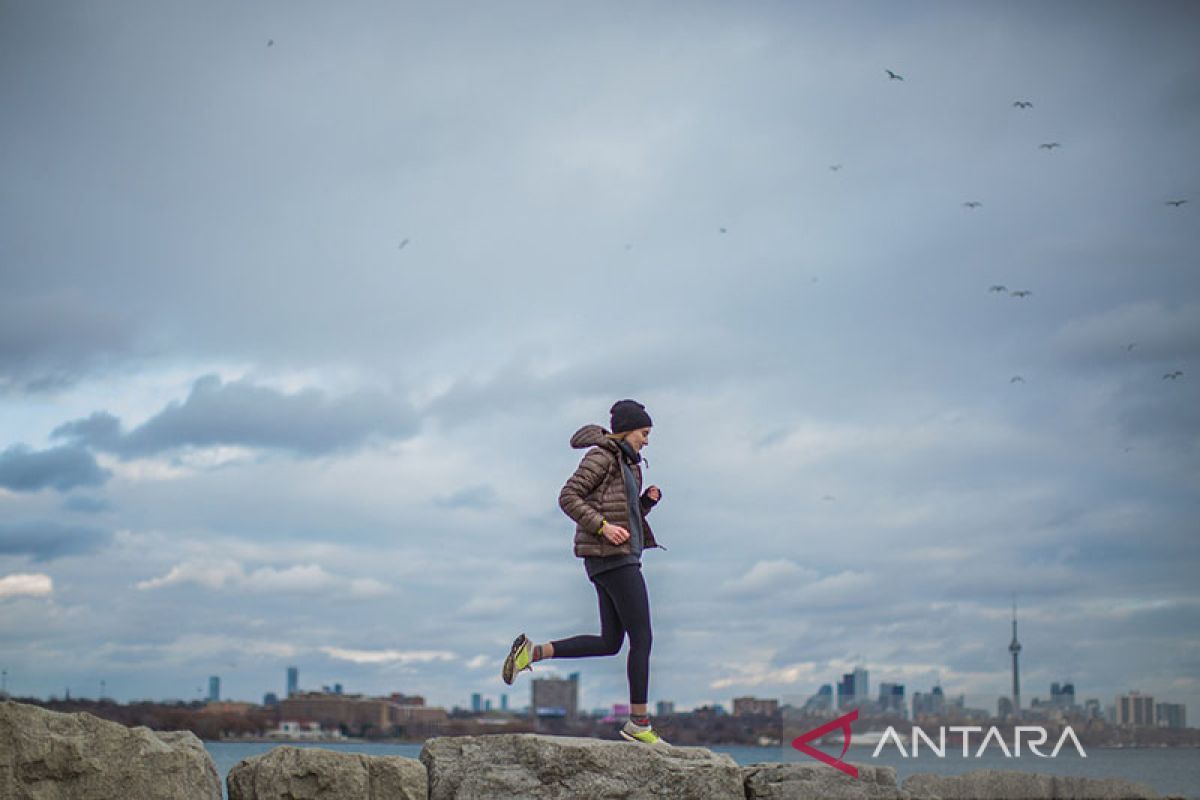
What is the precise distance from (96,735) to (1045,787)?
6.65 meters

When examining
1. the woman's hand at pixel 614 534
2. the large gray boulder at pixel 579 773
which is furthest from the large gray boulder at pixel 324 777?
the woman's hand at pixel 614 534

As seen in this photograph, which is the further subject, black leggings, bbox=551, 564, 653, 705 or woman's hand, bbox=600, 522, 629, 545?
black leggings, bbox=551, 564, 653, 705

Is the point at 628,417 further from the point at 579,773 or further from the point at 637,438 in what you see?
the point at 579,773

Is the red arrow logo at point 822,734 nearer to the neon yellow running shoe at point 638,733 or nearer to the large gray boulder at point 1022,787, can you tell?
the large gray boulder at point 1022,787

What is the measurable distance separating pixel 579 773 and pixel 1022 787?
337cm

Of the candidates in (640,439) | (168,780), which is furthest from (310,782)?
(640,439)

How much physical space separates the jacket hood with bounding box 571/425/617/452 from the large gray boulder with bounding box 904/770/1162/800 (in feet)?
11.1

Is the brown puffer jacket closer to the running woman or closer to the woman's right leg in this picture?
the running woman

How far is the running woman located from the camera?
372 inches

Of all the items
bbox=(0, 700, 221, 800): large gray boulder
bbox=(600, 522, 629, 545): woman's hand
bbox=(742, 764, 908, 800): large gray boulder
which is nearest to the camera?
bbox=(0, 700, 221, 800): large gray boulder

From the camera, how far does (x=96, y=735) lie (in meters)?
8.05

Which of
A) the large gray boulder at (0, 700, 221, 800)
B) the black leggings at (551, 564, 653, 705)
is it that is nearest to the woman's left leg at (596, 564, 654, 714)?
the black leggings at (551, 564, 653, 705)

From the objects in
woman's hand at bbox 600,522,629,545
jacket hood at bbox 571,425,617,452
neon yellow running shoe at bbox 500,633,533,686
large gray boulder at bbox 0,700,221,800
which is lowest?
large gray boulder at bbox 0,700,221,800

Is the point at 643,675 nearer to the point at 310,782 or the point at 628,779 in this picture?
the point at 628,779
